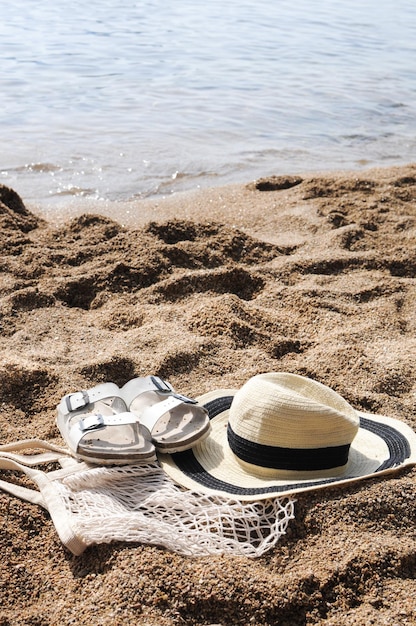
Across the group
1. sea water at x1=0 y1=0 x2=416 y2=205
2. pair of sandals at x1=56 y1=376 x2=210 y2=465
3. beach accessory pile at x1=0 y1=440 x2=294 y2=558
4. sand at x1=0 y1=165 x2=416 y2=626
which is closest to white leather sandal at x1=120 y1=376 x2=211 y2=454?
pair of sandals at x1=56 y1=376 x2=210 y2=465

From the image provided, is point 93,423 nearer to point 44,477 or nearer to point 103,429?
point 103,429

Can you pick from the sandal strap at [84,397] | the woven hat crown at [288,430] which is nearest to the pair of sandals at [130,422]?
the sandal strap at [84,397]

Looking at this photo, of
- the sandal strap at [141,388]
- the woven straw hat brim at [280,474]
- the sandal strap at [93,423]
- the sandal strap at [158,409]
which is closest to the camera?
the woven straw hat brim at [280,474]

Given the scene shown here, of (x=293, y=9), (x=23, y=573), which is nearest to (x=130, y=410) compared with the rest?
(x=23, y=573)

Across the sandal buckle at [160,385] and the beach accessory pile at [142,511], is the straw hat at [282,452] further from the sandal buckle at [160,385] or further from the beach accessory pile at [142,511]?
the sandal buckle at [160,385]

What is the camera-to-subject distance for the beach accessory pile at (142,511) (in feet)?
6.68

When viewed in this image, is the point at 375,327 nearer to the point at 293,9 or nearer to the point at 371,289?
the point at 371,289

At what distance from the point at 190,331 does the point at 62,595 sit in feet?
5.14

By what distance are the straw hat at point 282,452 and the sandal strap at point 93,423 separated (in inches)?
6.8

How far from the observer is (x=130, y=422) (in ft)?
7.78

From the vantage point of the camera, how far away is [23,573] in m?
1.99

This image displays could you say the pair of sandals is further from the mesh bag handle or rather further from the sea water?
the sea water

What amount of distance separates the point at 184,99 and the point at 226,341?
19.6 feet

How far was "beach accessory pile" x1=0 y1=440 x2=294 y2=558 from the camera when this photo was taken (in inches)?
80.2
